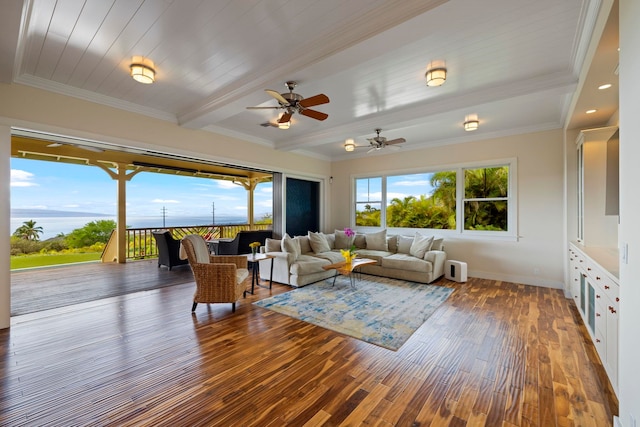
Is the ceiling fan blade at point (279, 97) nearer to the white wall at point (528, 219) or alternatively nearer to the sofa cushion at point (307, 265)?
the sofa cushion at point (307, 265)

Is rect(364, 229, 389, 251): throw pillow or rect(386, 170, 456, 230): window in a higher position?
rect(386, 170, 456, 230): window

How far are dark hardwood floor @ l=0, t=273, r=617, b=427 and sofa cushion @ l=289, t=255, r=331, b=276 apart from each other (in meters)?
1.33

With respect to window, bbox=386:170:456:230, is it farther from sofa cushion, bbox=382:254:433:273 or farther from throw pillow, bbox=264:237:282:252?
throw pillow, bbox=264:237:282:252

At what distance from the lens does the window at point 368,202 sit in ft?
24.1

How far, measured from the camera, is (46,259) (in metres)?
7.36

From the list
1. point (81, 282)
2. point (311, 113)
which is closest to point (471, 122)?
point (311, 113)

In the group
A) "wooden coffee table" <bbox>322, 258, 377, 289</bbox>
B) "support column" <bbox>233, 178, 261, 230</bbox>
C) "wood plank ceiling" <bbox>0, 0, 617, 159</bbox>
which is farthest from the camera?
"support column" <bbox>233, 178, 261, 230</bbox>

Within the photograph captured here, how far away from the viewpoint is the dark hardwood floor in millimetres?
1862

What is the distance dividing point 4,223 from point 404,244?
21.0ft

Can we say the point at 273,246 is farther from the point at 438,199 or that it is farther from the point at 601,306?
the point at 601,306

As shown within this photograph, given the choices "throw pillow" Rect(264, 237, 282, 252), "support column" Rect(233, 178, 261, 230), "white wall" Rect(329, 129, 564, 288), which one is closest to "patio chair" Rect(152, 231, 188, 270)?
"throw pillow" Rect(264, 237, 282, 252)

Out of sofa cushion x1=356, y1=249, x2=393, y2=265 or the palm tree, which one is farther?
the palm tree

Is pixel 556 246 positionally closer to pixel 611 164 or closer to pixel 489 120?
pixel 611 164

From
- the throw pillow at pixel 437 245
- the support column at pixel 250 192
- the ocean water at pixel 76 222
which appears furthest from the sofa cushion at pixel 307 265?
the ocean water at pixel 76 222
